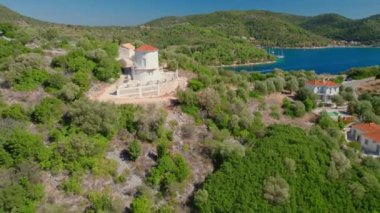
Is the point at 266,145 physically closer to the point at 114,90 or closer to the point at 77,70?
the point at 114,90

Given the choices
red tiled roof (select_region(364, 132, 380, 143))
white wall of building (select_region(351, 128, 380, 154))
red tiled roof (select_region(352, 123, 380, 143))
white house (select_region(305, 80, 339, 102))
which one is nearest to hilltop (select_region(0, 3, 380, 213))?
white wall of building (select_region(351, 128, 380, 154))

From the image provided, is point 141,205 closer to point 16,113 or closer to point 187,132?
point 187,132

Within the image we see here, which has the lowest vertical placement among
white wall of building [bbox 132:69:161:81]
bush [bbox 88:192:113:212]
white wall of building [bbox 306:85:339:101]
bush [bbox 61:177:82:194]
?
bush [bbox 88:192:113:212]

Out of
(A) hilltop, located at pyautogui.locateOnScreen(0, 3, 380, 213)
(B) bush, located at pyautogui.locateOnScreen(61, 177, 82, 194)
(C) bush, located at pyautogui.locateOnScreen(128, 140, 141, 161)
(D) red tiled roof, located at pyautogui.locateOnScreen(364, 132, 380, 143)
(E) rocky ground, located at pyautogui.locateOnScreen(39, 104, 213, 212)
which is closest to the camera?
(E) rocky ground, located at pyautogui.locateOnScreen(39, 104, 213, 212)

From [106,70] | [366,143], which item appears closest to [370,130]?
[366,143]

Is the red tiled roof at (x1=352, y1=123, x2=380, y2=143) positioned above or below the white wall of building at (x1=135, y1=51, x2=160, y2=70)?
below

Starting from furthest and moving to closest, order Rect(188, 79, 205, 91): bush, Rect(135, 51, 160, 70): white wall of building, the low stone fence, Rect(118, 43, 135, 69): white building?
Rect(118, 43, 135, 69): white building
Rect(188, 79, 205, 91): bush
Rect(135, 51, 160, 70): white wall of building
the low stone fence

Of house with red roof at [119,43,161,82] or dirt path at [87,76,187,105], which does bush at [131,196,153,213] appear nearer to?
dirt path at [87,76,187,105]

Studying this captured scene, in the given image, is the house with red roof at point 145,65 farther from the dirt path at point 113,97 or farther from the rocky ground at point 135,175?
the rocky ground at point 135,175
